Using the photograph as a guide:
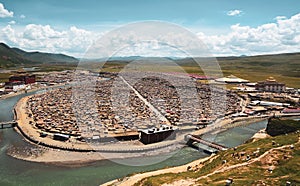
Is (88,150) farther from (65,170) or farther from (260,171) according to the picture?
(260,171)

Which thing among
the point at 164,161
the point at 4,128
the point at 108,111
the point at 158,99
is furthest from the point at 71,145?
the point at 158,99

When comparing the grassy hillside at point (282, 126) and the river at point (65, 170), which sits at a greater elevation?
the grassy hillside at point (282, 126)

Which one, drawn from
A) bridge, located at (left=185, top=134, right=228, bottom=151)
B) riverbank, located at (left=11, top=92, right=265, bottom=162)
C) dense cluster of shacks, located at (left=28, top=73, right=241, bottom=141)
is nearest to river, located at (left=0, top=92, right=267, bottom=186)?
riverbank, located at (left=11, top=92, right=265, bottom=162)

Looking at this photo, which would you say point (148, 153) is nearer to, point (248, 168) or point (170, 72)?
point (248, 168)

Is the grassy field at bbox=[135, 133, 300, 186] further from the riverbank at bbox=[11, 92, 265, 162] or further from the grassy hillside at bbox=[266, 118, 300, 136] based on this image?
the grassy hillside at bbox=[266, 118, 300, 136]

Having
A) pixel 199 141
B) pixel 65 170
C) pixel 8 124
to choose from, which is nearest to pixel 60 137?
pixel 65 170

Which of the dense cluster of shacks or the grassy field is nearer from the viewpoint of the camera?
the grassy field

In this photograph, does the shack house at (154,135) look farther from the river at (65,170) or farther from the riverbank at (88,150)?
the river at (65,170)

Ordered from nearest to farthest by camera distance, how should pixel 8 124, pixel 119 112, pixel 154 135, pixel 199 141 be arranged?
pixel 154 135
pixel 199 141
pixel 8 124
pixel 119 112

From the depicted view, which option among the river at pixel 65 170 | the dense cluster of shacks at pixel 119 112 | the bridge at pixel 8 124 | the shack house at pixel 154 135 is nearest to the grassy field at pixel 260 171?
the river at pixel 65 170

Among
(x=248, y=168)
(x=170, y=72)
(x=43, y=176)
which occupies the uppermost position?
(x=170, y=72)

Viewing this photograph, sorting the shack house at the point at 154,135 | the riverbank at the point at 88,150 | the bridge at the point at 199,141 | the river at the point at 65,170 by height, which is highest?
the shack house at the point at 154,135
